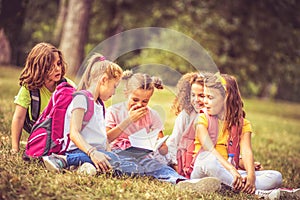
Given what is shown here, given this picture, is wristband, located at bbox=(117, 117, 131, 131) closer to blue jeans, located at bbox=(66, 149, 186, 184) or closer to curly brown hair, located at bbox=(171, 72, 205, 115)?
blue jeans, located at bbox=(66, 149, 186, 184)

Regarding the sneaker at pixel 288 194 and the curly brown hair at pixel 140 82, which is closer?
the sneaker at pixel 288 194

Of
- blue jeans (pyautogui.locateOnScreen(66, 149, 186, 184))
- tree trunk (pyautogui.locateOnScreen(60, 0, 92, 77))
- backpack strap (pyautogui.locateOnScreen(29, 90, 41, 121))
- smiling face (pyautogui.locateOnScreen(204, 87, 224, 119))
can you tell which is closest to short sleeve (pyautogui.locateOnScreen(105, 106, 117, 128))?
blue jeans (pyautogui.locateOnScreen(66, 149, 186, 184))

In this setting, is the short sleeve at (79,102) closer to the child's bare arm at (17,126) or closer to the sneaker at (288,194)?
the child's bare arm at (17,126)

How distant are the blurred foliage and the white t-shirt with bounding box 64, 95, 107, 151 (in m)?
10.5

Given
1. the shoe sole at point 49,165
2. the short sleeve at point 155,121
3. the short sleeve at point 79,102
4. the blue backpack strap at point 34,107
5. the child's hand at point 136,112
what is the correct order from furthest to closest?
the short sleeve at point 155,121 → the blue backpack strap at point 34,107 → the child's hand at point 136,112 → the short sleeve at point 79,102 → the shoe sole at point 49,165

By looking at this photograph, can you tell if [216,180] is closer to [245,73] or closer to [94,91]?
[94,91]

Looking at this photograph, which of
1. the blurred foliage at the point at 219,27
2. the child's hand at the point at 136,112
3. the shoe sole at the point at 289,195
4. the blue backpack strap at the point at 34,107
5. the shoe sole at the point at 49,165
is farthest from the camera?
the blurred foliage at the point at 219,27

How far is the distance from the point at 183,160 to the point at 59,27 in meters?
16.9

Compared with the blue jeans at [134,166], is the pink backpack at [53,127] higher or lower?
higher

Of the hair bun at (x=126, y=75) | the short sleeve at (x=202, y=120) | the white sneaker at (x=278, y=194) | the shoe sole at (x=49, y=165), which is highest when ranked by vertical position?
the hair bun at (x=126, y=75)

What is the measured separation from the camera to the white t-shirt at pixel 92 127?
4.18 metres

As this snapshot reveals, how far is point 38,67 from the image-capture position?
14.7 ft

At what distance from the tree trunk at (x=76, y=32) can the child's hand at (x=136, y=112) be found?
9.33 meters

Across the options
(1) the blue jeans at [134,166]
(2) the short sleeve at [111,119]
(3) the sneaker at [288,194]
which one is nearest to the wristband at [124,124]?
(2) the short sleeve at [111,119]
